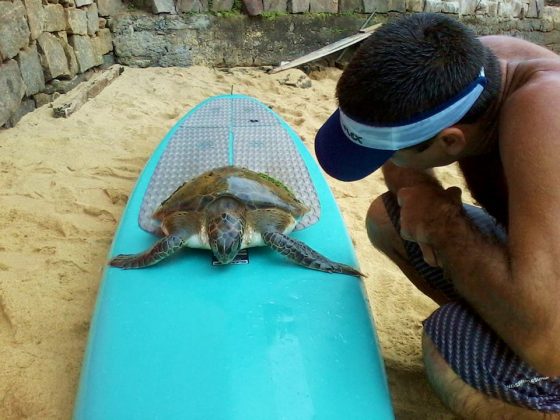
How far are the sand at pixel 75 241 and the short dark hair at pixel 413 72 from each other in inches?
44.1

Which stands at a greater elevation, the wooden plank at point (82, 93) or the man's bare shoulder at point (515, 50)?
the man's bare shoulder at point (515, 50)

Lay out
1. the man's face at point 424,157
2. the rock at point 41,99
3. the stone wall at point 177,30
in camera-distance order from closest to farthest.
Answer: the man's face at point 424,157 → the stone wall at point 177,30 → the rock at point 41,99

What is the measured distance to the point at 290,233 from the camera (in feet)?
7.36

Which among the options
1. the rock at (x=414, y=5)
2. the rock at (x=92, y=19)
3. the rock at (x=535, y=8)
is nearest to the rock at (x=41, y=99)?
the rock at (x=92, y=19)

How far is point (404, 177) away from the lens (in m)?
1.82

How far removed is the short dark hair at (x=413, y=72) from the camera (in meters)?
1.30

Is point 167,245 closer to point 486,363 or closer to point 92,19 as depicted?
point 486,363

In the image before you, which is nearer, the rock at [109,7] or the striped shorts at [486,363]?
the striped shorts at [486,363]

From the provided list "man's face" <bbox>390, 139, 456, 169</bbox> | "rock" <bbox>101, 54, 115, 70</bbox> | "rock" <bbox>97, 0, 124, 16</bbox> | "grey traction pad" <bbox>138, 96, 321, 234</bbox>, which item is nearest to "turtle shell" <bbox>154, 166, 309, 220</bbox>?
"grey traction pad" <bbox>138, 96, 321, 234</bbox>

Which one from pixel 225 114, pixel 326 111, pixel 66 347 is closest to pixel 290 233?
pixel 66 347

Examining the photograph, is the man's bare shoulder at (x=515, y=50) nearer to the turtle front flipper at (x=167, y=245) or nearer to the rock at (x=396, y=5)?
the turtle front flipper at (x=167, y=245)

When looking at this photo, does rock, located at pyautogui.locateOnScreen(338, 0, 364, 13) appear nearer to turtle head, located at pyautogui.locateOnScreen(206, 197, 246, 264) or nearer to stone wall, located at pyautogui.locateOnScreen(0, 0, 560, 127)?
stone wall, located at pyautogui.locateOnScreen(0, 0, 560, 127)

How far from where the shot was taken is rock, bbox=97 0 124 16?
5637 mm

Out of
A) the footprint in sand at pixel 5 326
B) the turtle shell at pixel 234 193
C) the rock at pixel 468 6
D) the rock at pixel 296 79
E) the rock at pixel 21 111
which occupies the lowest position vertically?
the footprint in sand at pixel 5 326
